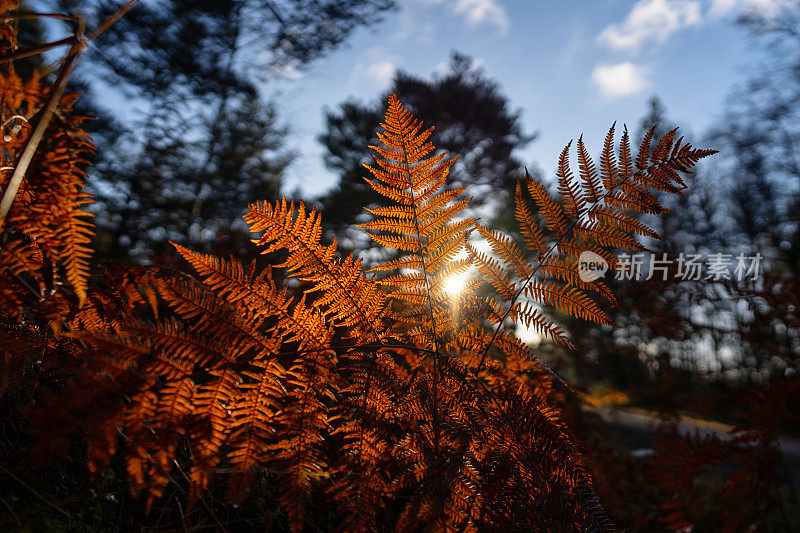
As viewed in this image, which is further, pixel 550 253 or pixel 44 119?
pixel 550 253

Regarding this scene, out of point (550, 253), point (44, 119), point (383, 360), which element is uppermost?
point (550, 253)

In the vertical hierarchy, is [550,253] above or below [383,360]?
above

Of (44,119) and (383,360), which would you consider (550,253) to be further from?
(44,119)

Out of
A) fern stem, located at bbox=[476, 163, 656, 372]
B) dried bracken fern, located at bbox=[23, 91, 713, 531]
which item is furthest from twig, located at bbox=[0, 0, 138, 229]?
fern stem, located at bbox=[476, 163, 656, 372]

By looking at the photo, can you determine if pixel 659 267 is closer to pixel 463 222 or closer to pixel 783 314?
pixel 783 314

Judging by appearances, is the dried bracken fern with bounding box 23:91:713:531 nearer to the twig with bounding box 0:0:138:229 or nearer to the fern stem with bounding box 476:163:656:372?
the fern stem with bounding box 476:163:656:372

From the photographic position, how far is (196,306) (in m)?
0.71

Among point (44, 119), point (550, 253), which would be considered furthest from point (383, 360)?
point (44, 119)

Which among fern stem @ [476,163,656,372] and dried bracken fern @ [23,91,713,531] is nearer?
dried bracken fern @ [23,91,713,531]

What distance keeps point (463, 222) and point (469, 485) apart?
54 cm

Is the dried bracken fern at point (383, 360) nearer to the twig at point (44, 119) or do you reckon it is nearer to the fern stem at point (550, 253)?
the fern stem at point (550, 253)

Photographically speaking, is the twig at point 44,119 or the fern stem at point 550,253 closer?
the twig at point 44,119

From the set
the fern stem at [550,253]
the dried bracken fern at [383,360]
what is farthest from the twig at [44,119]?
the fern stem at [550,253]

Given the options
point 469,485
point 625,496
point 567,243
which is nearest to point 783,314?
point 567,243
